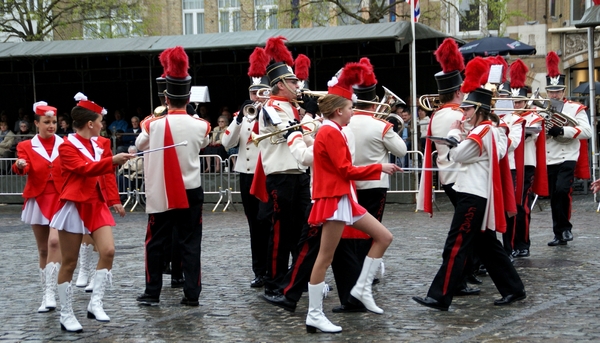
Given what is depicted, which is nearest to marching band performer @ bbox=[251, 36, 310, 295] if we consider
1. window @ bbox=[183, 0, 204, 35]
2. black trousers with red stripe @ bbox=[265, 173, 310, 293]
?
black trousers with red stripe @ bbox=[265, 173, 310, 293]

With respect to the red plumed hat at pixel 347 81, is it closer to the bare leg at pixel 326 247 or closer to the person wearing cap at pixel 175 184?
the bare leg at pixel 326 247

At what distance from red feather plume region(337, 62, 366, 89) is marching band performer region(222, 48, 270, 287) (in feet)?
6.92


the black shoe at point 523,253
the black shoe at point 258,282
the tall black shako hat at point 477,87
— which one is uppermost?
the tall black shako hat at point 477,87

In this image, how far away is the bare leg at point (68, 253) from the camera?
7.95 m

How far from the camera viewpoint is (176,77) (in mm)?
9000

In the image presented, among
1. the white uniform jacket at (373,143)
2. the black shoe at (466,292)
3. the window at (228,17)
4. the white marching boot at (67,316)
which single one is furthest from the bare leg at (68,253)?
the window at (228,17)

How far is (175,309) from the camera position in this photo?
28.6 feet

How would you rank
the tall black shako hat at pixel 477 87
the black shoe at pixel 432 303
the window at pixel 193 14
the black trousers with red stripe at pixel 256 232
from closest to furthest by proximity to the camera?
the black shoe at pixel 432 303 < the tall black shako hat at pixel 477 87 < the black trousers with red stripe at pixel 256 232 < the window at pixel 193 14

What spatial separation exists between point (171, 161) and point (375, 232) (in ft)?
6.68

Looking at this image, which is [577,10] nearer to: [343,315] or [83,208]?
[343,315]

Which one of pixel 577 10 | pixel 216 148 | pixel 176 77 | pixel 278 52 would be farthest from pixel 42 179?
pixel 577 10

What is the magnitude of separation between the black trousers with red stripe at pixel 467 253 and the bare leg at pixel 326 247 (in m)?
1.14

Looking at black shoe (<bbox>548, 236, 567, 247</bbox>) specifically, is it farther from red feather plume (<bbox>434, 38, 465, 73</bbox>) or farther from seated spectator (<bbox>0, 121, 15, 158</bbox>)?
seated spectator (<bbox>0, 121, 15, 158</bbox>)

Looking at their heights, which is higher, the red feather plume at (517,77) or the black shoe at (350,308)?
the red feather plume at (517,77)
